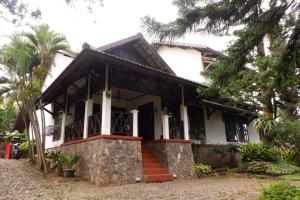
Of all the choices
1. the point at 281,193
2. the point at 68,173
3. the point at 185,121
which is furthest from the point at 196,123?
the point at 281,193

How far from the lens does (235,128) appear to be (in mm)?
15125

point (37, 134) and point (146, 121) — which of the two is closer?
point (37, 134)

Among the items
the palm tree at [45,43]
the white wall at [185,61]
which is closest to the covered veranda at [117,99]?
the palm tree at [45,43]

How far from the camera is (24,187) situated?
6613 mm

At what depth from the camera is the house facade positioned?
25.2ft

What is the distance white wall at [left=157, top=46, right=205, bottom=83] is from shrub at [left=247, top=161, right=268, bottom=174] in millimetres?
8081

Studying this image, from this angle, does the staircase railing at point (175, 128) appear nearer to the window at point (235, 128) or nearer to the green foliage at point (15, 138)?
the window at point (235, 128)

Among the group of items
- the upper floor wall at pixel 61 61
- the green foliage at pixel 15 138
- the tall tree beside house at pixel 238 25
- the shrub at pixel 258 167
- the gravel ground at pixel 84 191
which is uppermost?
the upper floor wall at pixel 61 61

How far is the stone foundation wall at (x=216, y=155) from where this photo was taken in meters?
11.6

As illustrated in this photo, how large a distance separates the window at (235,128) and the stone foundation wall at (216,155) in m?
1.33

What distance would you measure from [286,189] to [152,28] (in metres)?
3.59

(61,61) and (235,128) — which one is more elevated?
(61,61)

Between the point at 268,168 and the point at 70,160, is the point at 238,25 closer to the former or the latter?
the point at 70,160

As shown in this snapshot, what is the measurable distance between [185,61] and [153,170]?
1067 centimetres
